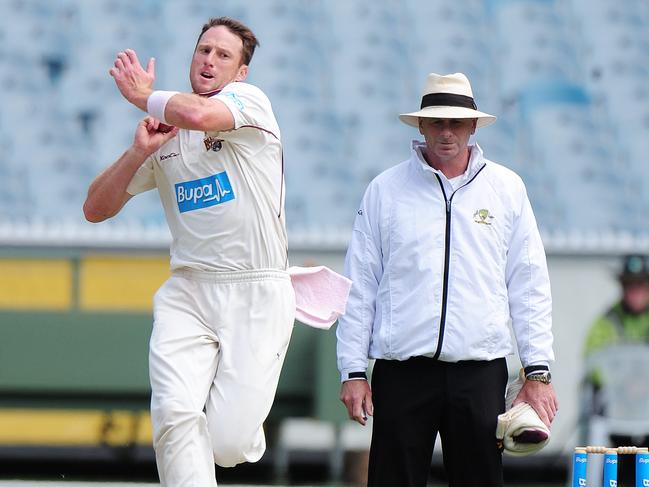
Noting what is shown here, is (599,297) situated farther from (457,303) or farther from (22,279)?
(457,303)

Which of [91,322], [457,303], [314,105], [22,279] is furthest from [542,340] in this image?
[314,105]

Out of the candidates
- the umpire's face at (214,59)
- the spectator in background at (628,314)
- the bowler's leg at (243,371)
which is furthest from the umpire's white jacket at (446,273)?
the spectator in background at (628,314)

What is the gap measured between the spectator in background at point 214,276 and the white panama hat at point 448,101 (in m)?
0.49

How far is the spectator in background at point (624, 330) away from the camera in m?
9.58

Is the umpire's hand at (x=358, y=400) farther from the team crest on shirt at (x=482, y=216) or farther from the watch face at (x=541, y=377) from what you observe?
the team crest on shirt at (x=482, y=216)

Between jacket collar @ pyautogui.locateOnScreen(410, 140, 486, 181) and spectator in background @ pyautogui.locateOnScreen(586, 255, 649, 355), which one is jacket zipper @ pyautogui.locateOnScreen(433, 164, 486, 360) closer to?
jacket collar @ pyautogui.locateOnScreen(410, 140, 486, 181)

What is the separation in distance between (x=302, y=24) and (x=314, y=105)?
93cm

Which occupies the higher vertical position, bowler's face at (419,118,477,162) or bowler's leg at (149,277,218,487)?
bowler's face at (419,118,477,162)

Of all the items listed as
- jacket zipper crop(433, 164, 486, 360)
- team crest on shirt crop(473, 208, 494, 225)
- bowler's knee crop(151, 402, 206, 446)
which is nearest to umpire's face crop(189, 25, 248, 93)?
jacket zipper crop(433, 164, 486, 360)

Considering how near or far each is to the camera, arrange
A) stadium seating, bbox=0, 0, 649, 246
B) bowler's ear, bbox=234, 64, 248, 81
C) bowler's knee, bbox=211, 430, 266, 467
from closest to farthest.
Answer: bowler's knee, bbox=211, 430, 266, 467 < bowler's ear, bbox=234, 64, 248, 81 < stadium seating, bbox=0, 0, 649, 246

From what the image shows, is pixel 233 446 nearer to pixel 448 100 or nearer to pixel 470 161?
pixel 470 161

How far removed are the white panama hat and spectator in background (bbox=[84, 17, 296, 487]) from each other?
0.49 meters

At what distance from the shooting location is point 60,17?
38.5 feet

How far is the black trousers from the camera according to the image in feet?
14.1
